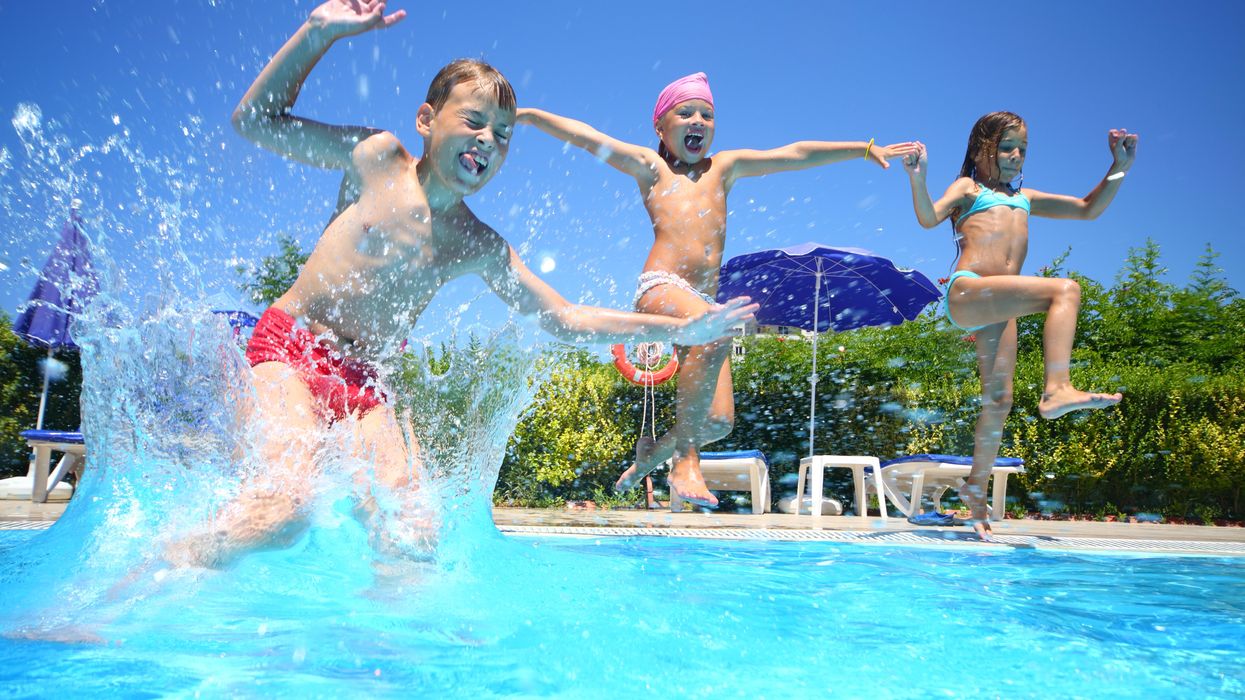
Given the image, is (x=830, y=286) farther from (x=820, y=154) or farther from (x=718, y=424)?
(x=718, y=424)

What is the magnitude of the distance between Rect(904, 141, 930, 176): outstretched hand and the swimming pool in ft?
7.06

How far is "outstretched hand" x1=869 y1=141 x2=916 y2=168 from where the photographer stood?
4.46 m

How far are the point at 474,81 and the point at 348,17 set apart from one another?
0.42 m

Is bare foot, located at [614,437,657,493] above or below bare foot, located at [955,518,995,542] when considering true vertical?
above

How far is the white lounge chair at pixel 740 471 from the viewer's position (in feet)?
26.5

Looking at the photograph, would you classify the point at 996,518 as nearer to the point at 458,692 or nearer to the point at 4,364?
the point at 458,692

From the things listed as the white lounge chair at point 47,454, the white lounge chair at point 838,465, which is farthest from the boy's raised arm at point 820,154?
the white lounge chair at point 47,454

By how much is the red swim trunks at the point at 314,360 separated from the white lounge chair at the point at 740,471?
5394 millimetres

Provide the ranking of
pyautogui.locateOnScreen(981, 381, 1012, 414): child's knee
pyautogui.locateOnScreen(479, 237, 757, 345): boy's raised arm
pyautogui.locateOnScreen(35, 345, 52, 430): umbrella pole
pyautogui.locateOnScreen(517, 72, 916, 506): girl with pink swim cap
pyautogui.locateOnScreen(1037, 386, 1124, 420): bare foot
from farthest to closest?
1. pyautogui.locateOnScreen(35, 345, 52, 430): umbrella pole
2. pyautogui.locateOnScreen(981, 381, 1012, 414): child's knee
3. pyautogui.locateOnScreen(517, 72, 916, 506): girl with pink swim cap
4. pyautogui.locateOnScreen(1037, 386, 1124, 420): bare foot
5. pyautogui.locateOnScreen(479, 237, 757, 345): boy's raised arm

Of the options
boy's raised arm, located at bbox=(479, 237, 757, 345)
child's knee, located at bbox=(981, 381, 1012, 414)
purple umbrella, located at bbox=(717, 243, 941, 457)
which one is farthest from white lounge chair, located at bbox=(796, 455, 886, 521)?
boy's raised arm, located at bbox=(479, 237, 757, 345)

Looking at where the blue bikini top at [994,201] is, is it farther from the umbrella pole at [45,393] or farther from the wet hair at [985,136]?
the umbrella pole at [45,393]

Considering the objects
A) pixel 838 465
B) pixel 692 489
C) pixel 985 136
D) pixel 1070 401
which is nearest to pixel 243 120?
pixel 692 489

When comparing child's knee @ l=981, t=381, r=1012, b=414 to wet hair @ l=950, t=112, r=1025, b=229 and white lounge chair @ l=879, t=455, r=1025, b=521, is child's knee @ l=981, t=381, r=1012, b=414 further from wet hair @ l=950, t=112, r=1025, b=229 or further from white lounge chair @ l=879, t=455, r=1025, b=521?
white lounge chair @ l=879, t=455, r=1025, b=521

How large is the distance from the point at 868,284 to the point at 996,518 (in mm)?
2739
